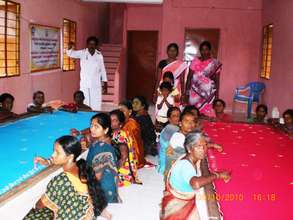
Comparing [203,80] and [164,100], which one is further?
[203,80]

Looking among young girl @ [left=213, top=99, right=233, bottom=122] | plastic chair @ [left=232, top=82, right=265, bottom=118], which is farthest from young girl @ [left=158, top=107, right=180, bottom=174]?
plastic chair @ [left=232, top=82, right=265, bottom=118]

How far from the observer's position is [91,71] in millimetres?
7379

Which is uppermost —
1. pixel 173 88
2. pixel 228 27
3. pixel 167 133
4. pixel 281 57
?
pixel 228 27

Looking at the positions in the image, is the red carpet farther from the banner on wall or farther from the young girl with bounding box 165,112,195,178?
the banner on wall

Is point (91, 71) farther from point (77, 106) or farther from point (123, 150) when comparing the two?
point (123, 150)

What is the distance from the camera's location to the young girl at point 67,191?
2297 millimetres

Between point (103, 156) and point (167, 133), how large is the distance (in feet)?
3.42

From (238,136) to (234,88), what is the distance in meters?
4.99

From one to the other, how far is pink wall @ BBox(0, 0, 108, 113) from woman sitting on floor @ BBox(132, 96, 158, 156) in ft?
8.59

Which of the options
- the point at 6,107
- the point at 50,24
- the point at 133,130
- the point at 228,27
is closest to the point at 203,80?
the point at 133,130

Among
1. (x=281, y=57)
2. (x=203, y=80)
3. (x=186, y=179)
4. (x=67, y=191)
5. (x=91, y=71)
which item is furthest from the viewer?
(x=281, y=57)

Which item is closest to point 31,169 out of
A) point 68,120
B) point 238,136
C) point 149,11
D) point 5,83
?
point 68,120

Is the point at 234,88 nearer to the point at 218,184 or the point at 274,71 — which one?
the point at 274,71

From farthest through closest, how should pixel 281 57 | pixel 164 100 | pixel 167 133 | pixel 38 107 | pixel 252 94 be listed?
1. pixel 252 94
2. pixel 281 57
3. pixel 38 107
4. pixel 164 100
5. pixel 167 133
